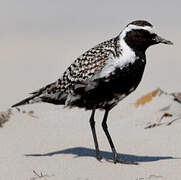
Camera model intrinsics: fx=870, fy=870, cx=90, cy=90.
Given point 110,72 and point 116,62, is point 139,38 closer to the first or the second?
point 116,62

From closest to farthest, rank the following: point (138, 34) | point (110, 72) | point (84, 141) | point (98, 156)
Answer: point (110, 72)
point (138, 34)
point (98, 156)
point (84, 141)

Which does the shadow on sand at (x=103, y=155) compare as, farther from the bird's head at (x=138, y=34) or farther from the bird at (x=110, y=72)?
the bird's head at (x=138, y=34)

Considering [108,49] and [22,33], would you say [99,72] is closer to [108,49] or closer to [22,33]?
[108,49]

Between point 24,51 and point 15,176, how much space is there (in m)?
10.4

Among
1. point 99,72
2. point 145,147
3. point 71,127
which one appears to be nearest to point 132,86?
point 99,72

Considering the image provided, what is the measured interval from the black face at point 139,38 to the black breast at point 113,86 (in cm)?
18

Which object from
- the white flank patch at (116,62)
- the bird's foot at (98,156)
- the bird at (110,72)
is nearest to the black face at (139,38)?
the bird at (110,72)

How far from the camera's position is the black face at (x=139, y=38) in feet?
32.6

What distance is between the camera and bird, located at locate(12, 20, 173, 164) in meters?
9.74

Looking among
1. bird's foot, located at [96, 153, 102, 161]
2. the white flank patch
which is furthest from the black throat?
bird's foot, located at [96, 153, 102, 161]

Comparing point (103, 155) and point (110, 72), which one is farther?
point (103, 155)

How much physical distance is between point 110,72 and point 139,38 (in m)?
0.57

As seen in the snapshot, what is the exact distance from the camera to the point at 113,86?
9742mm

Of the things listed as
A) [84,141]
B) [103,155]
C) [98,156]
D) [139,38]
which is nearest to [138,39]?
[139,38]
